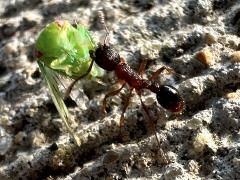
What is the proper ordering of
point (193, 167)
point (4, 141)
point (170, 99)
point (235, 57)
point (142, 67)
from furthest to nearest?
point (142, 67) < point (4, 141) < point (235, 57) < point (170, 99) < point (193, 167)

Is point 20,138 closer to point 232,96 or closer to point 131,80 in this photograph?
point 131,80

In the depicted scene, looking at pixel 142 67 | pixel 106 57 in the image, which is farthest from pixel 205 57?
pixel 106 57

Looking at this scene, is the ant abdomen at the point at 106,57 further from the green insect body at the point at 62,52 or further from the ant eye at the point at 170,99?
the ant eye at the point at 170,99

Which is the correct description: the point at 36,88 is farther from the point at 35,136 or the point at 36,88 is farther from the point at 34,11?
the point at 34,11

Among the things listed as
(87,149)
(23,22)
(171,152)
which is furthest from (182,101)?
(23,22)

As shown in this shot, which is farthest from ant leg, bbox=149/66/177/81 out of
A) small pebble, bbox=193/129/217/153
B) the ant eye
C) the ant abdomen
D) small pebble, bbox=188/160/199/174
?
small pebble, bbox=188/160/199/174

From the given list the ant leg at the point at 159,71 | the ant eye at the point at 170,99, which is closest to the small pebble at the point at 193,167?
the ant eye at the point at 170,99

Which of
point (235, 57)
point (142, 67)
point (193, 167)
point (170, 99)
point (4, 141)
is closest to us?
point (193, 167)

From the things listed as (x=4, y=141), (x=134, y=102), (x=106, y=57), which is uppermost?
(x=106, y=57)
